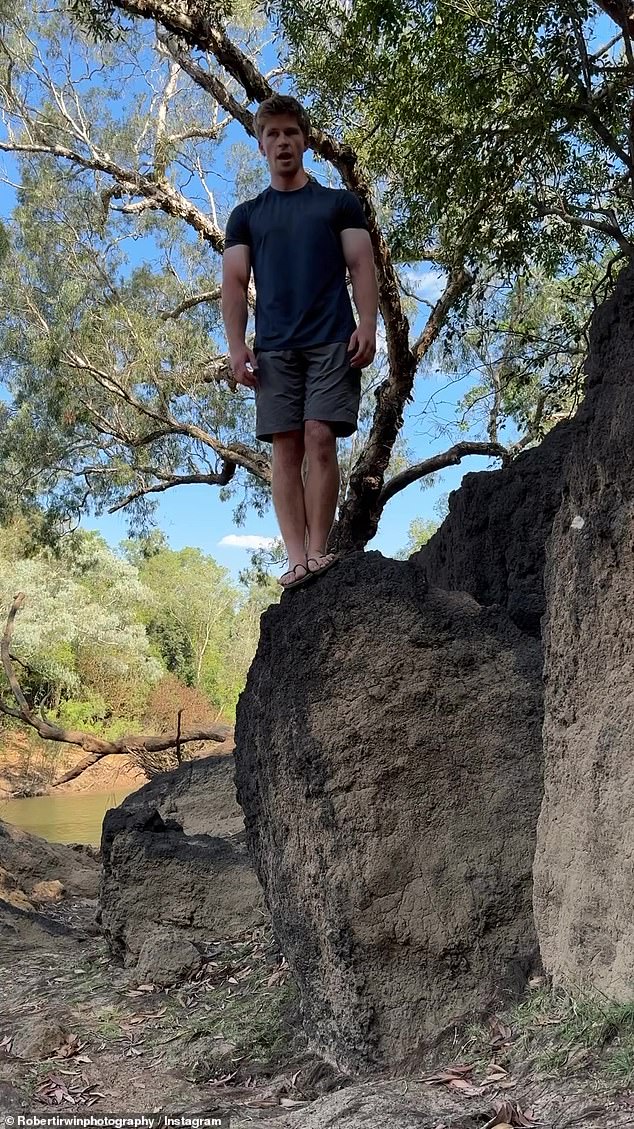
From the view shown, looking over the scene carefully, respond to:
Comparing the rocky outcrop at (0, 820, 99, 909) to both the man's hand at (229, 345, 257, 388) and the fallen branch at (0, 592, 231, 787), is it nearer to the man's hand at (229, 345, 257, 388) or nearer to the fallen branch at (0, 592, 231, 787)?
the fallen branch at (0, 592, 231, 787)

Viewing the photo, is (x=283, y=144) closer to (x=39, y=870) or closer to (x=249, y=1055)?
(x=249, y=1055)

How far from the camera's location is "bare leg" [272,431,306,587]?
11.9 feet

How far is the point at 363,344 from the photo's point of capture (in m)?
3.47

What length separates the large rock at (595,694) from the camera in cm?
257

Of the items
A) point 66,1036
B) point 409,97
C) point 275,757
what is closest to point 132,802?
point 66,1036

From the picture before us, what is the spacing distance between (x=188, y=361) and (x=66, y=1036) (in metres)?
11.8

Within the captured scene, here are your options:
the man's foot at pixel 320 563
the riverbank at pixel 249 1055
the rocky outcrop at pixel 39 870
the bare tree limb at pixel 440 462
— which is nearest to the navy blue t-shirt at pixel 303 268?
the man's foot at pixel 320 563

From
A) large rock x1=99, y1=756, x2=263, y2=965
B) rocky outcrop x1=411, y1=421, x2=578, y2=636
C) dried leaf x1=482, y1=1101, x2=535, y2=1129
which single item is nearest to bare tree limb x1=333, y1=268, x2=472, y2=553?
large rock x1=99, y1=756, x2=263, y2=965

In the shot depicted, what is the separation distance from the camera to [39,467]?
15883mm

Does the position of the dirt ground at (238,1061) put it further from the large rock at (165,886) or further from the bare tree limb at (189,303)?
the bare tree limb at (189,303)

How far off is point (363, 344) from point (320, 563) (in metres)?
0.77

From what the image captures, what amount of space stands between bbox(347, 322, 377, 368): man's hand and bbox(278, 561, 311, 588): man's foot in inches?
29.2

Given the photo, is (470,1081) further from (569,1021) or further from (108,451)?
(108,451)

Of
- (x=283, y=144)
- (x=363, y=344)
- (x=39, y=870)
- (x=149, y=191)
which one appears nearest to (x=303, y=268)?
(x=363, y=344)
